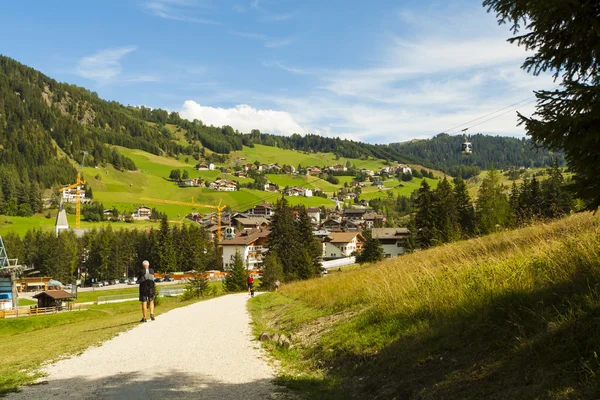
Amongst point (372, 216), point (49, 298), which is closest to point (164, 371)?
point (49, 298)

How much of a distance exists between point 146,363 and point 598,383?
25.8ft

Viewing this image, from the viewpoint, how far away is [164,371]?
27.6 ft

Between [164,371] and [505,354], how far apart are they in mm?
5982

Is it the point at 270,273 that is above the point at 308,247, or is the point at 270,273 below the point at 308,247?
below

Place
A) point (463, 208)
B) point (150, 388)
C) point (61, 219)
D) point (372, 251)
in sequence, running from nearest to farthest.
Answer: point (150, 388) < point (463, 208) < point (372, 251) < point (61, 219)

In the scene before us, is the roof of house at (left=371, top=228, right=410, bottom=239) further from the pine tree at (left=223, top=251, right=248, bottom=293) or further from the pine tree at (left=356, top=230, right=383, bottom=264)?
the pine tree at (left=223, top=251, right=248, bottom=293)

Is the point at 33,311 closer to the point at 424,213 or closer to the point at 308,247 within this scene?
the point at 308,247

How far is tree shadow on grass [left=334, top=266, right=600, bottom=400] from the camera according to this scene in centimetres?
470

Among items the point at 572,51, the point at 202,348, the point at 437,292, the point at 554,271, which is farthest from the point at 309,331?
the point at 572,51

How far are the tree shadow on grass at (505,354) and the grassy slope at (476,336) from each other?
0.05ft

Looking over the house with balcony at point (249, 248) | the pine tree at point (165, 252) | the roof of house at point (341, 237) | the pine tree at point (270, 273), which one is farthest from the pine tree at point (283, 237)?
the roof of house at point (341, 237)

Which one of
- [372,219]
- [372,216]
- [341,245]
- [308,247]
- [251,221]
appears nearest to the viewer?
[308,247]

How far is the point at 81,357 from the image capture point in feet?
32.4

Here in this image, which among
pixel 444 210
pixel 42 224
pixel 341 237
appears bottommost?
pixel 341 237
